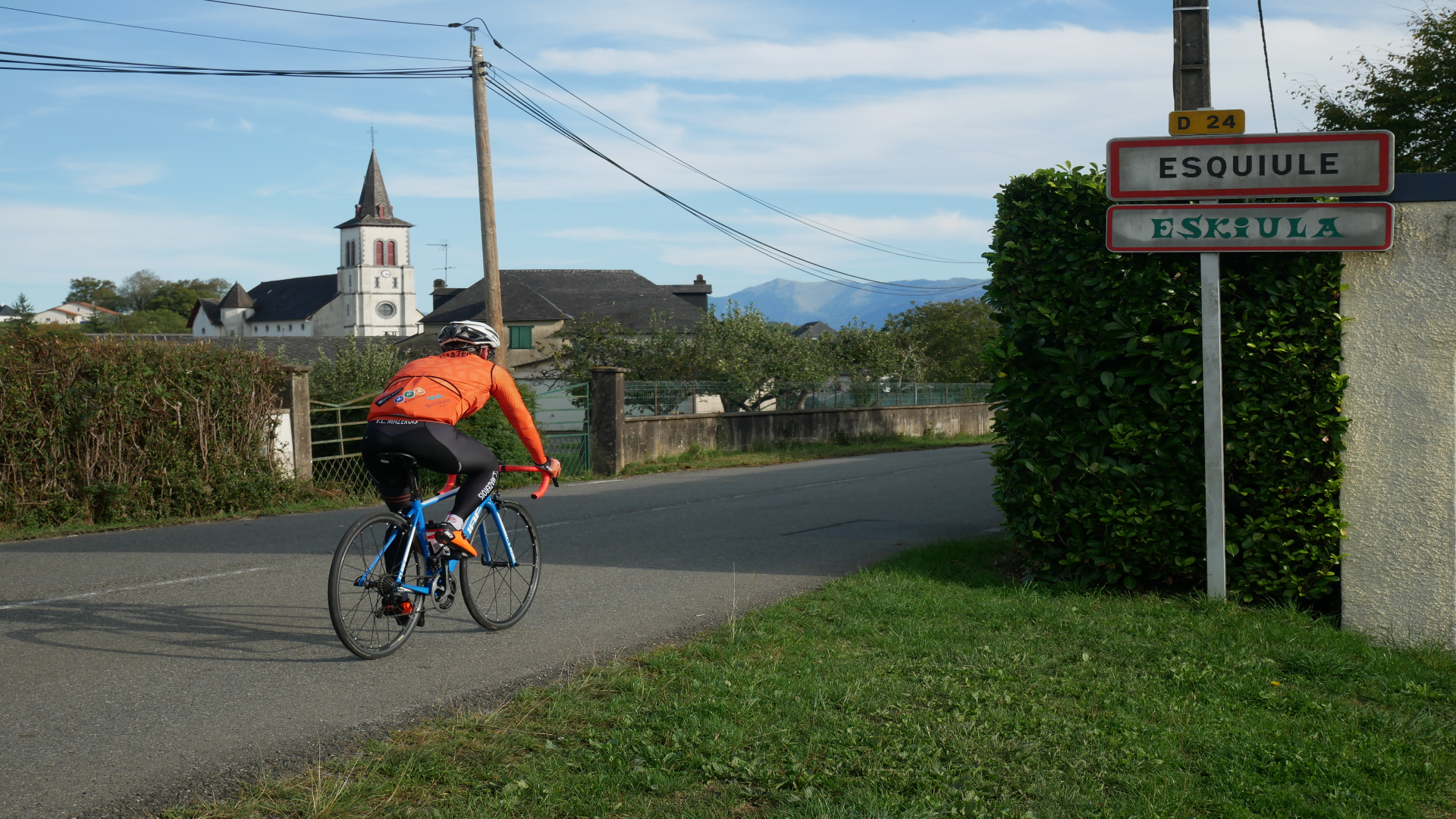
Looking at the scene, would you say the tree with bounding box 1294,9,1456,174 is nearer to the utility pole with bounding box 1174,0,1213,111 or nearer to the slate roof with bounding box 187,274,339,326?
the utility pole with bounding box 1174,0,1213,111

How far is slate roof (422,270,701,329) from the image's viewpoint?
2504 inches

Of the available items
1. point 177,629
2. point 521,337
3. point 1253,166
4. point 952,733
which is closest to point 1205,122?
point 1253,166

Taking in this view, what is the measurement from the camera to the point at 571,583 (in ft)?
25.8

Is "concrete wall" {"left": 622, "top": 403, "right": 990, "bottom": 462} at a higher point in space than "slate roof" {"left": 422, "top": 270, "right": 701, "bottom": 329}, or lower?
lower

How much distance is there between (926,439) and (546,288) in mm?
43679

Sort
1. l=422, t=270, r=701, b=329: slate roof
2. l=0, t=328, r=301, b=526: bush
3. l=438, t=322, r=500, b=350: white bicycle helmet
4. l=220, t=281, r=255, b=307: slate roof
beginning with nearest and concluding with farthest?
l=438, t=322, r=500, b=350: white bicycle helmet < l=0, t=328, r=301, b=526: bush < l=422, t=270, r=701, b=329: slate roof < l=220, t=281, r=255, b=307: slate roof

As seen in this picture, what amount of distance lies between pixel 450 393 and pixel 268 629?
6.46 ft

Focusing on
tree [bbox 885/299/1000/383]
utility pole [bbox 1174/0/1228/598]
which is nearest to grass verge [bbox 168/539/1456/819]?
utility pole [bbox 1174/0/1228/598]

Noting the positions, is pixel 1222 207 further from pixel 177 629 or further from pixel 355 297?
pixel 355 297

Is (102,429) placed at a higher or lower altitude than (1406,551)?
higher

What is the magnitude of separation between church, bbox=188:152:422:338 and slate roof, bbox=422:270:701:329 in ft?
229

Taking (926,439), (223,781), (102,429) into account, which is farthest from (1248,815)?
(926,439)

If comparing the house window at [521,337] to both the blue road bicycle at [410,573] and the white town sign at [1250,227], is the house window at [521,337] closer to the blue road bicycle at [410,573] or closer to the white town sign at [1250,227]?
the blue road bicycle at [410,573]

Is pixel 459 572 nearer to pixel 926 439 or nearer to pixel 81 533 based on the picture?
pixel 81 533
